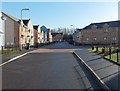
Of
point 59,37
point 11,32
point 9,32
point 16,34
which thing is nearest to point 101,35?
point 16,34

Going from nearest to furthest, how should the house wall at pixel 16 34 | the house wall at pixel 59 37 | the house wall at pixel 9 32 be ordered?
1. the house wall at pixel 9 32
2. the house wall at pixel 16 34
3. the house wall at pixel 59 37

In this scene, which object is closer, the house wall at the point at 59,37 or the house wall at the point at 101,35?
the house wall at the point at 101,35

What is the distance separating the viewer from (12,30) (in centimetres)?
3884

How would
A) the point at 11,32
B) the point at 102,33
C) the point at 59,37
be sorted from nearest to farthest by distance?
the point at 11,32 < the point at 102,33 < the point at 59,37

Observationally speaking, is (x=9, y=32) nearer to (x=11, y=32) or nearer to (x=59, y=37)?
(x=11, y=32)

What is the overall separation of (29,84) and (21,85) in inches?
13.7

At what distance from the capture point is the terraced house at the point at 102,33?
196 ft

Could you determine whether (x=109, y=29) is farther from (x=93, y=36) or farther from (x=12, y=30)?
(x=12, y=30)

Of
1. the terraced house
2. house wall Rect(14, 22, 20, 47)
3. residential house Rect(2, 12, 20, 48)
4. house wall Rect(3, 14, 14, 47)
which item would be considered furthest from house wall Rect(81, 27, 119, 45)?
house wall Rect(3, 14, 14, 47)

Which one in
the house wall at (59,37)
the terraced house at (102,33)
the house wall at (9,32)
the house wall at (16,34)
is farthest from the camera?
the house wall at (59,37)

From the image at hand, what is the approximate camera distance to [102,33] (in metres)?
62.5

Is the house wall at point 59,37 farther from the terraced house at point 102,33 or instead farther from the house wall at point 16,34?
the house wall at point 16,34

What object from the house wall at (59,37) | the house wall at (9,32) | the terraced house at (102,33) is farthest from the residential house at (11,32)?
the house wall at (59,37)

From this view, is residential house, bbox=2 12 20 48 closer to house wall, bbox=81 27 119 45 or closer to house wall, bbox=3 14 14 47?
house wall, bbox=3 14 14 47
